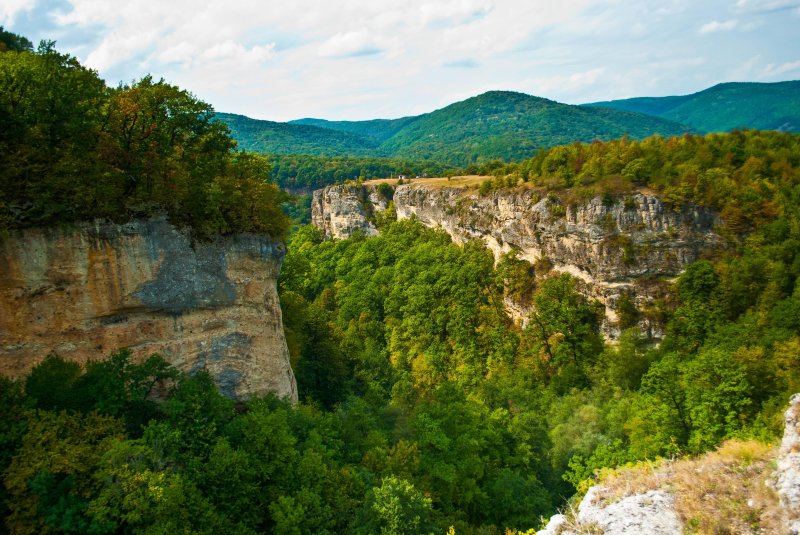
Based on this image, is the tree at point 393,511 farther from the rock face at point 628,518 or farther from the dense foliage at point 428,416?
the rock face at point 628,518

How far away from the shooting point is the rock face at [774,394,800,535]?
6.71m

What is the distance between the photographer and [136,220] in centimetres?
1596

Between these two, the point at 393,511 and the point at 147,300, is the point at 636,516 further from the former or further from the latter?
the point at 147,300

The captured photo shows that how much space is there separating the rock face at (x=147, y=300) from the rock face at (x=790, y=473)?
1617 centimetres

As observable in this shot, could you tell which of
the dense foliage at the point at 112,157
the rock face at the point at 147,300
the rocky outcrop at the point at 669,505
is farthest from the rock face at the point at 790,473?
the dense foliage at the point at 112,157

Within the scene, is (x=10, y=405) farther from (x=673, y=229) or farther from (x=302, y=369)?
(x=673, y=229)

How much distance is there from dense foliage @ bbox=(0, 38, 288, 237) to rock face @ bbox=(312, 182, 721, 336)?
26.1m

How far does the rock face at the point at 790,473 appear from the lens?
671 cm

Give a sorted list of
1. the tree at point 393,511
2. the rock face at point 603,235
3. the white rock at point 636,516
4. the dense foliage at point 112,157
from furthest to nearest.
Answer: the rock face at point 603,235, the tree at point 393,511, the dense foliage at point 112,157, the white rock at point 636,516

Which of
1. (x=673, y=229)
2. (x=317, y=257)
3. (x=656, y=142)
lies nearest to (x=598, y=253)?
(x=673, y=229)

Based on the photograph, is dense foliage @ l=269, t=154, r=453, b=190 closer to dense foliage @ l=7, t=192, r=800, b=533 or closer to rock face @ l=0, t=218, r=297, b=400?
dense foliage @ l=7, t=192, r=800, b=533

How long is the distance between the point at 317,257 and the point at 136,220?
5407 centimetres

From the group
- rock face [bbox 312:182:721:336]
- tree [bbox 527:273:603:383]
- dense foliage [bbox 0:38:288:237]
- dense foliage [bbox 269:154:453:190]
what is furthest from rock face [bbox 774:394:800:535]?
dense foliage [bbox 269:154:453:190]

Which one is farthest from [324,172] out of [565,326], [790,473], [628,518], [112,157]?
[790,473]
